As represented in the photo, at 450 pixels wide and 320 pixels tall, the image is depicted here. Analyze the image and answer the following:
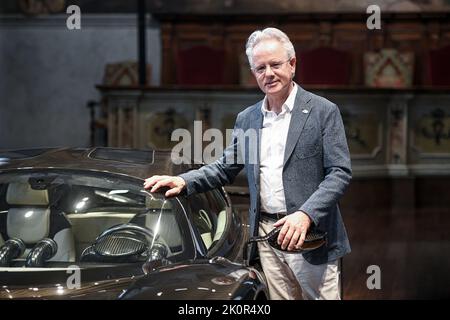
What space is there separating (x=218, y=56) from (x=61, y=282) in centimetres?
829

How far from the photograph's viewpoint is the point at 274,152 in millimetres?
2898

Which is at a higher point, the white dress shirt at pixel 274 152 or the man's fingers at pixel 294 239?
the white dress shirt at pixel 274 152

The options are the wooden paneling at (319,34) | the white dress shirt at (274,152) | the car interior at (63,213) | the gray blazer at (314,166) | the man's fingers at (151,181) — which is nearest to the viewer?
the gray blazer at (314,166)

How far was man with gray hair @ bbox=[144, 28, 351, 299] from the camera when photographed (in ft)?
9.17

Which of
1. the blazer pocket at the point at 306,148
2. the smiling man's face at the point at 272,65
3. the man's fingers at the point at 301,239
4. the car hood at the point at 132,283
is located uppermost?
the smiling man's face at the point at 272,65

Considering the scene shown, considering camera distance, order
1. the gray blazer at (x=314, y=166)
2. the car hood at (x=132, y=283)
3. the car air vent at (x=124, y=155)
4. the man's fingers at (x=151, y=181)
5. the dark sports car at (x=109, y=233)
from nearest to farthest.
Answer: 1. the car hood at (x=132, y=283)
2. the dark sports car at (x=109, y=233)
3. the gray blazer at (x=314, y=166)
4. the man's fingers at (x=151, y=181)
5. the car air vent at (x=124, y=155)

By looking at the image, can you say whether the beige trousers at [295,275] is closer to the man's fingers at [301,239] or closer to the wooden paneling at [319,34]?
the man's fingers at [301,239]

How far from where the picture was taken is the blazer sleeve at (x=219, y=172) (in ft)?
9.90

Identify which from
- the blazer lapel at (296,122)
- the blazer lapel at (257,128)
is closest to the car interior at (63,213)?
the blazer lapel at (257,128)

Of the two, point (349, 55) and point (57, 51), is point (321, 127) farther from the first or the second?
point (57, 51)

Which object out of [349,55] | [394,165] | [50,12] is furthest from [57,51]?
[394,165]

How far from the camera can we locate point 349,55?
1070 centimetres

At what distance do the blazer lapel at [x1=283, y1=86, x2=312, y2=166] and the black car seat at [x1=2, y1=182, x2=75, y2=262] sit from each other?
907mm

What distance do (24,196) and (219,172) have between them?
78 centimetres
